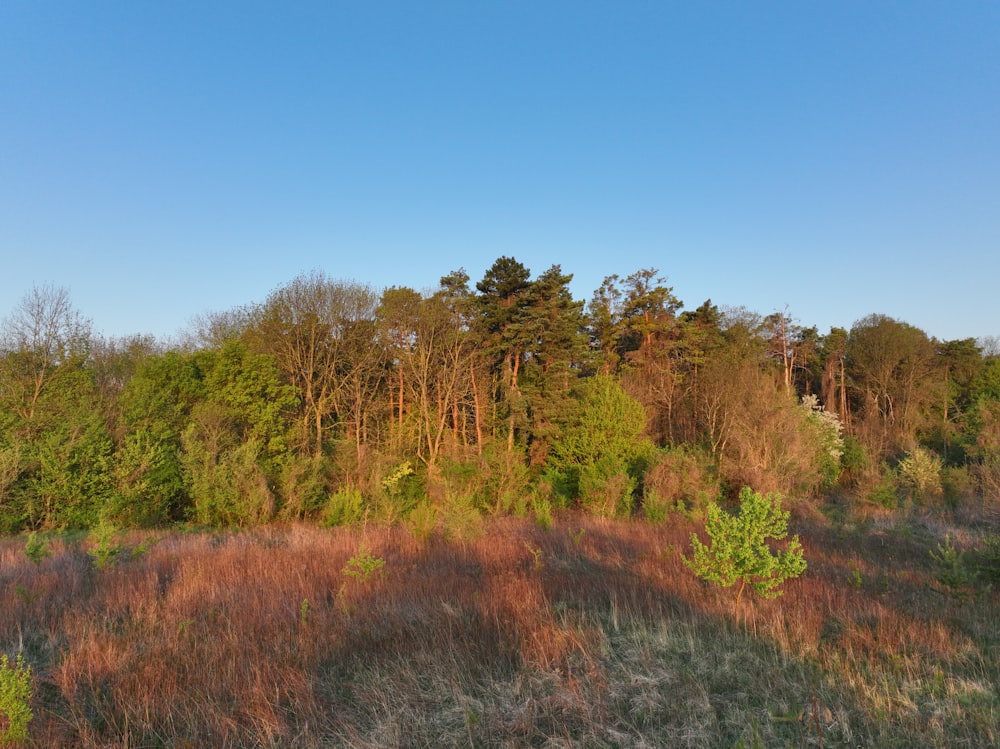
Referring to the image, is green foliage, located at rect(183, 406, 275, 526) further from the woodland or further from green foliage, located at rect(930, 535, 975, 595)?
green foliage, located at rect(930, 535, 975, 595)

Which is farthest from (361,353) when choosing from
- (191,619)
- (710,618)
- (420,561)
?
(710,618)

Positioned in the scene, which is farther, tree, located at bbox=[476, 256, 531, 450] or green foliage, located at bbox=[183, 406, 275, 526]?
tree, located at bbox=[476, 256, 531, 450]

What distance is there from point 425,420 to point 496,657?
21410 millimetres

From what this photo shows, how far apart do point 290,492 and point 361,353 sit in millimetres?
8364

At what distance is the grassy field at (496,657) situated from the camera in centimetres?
336

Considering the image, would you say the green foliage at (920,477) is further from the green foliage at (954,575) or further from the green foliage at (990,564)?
the green foliage at (954,575)

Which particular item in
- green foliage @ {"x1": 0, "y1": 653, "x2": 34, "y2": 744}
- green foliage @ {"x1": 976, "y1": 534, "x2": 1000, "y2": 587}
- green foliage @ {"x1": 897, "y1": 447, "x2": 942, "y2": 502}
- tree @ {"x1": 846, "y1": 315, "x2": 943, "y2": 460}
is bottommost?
green foliage @ {"x1": 897, "y1": 447, "x2": 942, "y2": 502}

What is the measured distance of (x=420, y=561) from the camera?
29.4 feet

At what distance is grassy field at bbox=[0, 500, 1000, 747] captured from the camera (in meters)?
3.36

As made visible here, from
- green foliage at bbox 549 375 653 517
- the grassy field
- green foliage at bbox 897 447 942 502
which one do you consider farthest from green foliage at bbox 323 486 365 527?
green foliage at bbox 897 447 942 502

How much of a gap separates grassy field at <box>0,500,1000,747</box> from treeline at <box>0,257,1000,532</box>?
200 inches

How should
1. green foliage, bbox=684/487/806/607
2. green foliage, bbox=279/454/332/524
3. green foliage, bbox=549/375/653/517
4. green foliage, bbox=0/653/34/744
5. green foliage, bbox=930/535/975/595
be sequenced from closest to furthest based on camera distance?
green foliage, bbox=0/653/34/744
green foliage, bbox=684/487/806/607
green foliage, bbox=930/535/975/595
green foliage, bbox=279/454/332/524
green foliage, bbox=549/375/653/517

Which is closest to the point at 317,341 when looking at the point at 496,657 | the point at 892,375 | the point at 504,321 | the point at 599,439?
the point at 504,321

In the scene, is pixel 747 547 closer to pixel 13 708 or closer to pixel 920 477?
pixel 13 708
